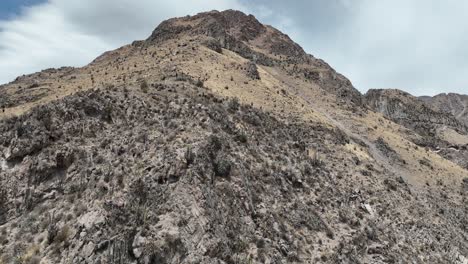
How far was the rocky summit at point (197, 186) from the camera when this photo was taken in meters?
18.3

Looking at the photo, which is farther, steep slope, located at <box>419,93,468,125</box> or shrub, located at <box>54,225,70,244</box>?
steep slope, located at <box>419,93,468,125</box>

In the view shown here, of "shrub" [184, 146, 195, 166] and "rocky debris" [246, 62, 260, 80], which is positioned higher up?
"rocky debris" [246, 62, 260, 80]

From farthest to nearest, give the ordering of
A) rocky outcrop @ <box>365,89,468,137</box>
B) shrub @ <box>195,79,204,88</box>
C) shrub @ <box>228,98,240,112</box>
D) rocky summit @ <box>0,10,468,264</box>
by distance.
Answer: rocky outcrop @ <box>365,89,468,137</box>, shrub @ <box>195,79,204,88</box>, shrub @ <box>228,98,240,112</box>, rocky summit @ <box>0,10,468,264</box>

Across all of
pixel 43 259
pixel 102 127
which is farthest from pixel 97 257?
pixel 102 127

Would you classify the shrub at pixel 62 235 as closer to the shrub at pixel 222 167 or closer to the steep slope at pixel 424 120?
the shrub at pixel 222 167

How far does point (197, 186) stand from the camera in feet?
66.4

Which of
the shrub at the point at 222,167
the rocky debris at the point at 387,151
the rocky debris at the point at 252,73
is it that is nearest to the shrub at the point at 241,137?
the shrub at the point at 222,167

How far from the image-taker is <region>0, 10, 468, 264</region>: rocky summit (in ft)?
60.1

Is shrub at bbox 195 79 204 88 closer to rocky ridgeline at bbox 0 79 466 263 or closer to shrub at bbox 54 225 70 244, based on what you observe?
rocky ridgeline at bbox 0 79 466 263

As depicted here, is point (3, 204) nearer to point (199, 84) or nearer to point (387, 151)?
point (199, 84)

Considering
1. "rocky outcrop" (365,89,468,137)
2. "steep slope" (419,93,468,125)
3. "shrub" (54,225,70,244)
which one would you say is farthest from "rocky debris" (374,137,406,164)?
"steep slope" (419,93,468,125)

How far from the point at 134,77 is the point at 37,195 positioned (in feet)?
60.8

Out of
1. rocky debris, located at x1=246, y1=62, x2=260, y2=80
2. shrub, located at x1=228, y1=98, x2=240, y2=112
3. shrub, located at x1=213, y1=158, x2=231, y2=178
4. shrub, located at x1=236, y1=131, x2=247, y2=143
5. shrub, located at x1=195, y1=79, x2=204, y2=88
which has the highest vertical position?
rocky debris, located at x1=246, y1=62, x2=260, y2=80

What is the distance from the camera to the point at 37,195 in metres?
20.3
